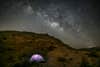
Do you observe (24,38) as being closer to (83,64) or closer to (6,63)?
(6,63)

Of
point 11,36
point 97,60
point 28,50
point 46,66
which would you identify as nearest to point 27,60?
point 46,66

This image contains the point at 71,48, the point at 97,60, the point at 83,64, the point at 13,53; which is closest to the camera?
the point at 83,64

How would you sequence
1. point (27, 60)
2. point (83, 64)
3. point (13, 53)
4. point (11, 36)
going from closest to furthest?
1. point (83, 64)
2. point (27, 60)
3. point (13, 53)
4. point (11, 36)

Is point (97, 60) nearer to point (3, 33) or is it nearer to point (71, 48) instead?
point (71, 48)

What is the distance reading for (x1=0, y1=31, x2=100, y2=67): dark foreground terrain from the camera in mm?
7980

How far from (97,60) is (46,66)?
1.80 metres

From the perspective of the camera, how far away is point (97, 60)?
8117mm

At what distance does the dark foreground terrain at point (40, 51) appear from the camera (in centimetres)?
798

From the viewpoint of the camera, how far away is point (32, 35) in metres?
10.7

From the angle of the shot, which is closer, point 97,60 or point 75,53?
point 97,60

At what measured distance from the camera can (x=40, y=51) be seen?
8953 millimetres

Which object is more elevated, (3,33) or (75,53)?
(3,33)

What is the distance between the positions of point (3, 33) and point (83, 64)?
437 cm

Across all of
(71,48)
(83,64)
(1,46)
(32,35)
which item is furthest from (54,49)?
(83,64)
